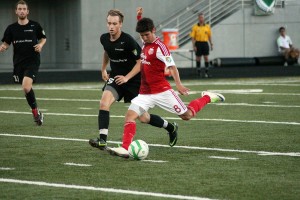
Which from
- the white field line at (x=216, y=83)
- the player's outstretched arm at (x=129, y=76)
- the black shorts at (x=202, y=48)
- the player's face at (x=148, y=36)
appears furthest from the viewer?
the black shorts at (x=202, y=48)

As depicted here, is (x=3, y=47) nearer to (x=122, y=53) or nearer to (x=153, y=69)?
(x=122, y=53)

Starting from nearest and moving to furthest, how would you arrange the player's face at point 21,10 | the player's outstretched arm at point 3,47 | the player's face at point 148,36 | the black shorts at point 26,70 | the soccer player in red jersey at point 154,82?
the player's face at point 148,36
the soccer player in red jersey at point 154,82
the player's outstretched arm at point 3,47
the player's face at point 21,10
the black shorts at point 26,70

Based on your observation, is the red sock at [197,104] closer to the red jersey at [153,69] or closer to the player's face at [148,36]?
the red jersey at [153,69]

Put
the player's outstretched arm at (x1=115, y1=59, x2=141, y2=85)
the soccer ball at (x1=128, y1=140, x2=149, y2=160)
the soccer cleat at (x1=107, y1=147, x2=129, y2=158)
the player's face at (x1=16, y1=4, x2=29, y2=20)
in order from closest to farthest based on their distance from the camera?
the soccer ball at (x1=128, y1=140, x2=149, y2=160) < the soccer cleat at (x1=107, y1=147, x2=129, y2=158) < the player's outstretched arm at (x1=115, y1=59, x2=141, y2=85) < the player's face at (x1=16, y1=4, x2=29, y2=20)

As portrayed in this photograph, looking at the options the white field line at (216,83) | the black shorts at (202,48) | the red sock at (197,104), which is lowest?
the white field line at (216,83)

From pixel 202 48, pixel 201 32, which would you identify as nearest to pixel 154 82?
pixel 201 32

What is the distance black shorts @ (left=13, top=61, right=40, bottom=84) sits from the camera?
16.5 metres

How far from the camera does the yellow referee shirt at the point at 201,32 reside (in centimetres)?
3206

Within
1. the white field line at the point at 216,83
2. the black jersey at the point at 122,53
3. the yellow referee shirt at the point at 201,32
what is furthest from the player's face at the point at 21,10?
the yellow referee shirt at the point at 201,32

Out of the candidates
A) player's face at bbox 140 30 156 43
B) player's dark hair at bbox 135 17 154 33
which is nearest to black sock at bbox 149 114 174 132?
player's face at bbox 140 30 156 43

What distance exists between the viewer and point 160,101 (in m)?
11.9

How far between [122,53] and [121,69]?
0.73ft

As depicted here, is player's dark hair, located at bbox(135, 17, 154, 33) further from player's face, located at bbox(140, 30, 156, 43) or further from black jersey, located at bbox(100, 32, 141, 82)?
black jersey, located at bbox(100, 32, 141, 82)

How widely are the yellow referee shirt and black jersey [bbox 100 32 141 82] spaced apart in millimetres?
19551
